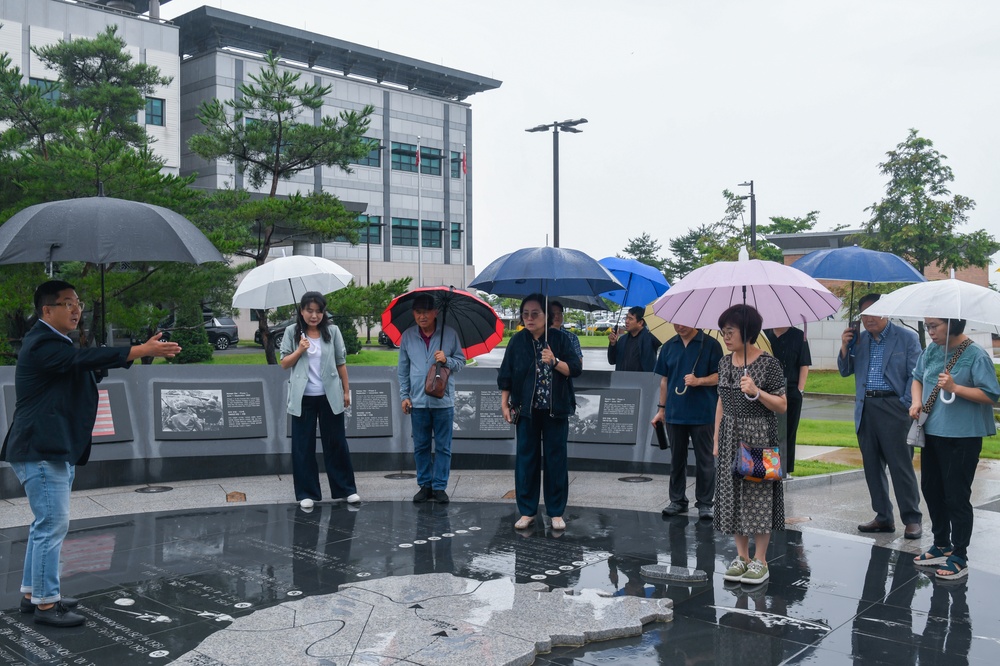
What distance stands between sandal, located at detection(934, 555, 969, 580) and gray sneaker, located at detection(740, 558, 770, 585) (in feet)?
4.03

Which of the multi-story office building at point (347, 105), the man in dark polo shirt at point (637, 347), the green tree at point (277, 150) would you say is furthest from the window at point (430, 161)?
the man in dark polo shirt at point (637, 347)

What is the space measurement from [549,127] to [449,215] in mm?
44395

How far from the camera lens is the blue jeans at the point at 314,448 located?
830cm

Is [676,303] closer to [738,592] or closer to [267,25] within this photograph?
[738,592]

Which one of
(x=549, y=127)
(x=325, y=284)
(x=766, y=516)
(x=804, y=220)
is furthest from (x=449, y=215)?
(x=766, y=516)

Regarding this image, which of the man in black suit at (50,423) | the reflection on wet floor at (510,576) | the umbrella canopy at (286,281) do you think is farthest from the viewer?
the umbrella canopy at (286,281)

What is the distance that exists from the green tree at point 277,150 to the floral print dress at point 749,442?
595 inches

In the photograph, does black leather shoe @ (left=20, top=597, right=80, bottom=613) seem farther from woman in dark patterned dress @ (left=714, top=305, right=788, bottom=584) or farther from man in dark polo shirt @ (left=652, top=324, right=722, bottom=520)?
man in dark polo shirt @ (left=652, top=324, right=722, bottom=520)

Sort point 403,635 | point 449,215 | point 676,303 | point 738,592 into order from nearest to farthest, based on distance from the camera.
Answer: point 403,635, point 738,592, point 676,303, point 449,215

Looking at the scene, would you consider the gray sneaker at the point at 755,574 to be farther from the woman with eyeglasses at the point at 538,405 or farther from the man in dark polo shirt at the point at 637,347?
the man in dark polo shirt at the point at 637,347

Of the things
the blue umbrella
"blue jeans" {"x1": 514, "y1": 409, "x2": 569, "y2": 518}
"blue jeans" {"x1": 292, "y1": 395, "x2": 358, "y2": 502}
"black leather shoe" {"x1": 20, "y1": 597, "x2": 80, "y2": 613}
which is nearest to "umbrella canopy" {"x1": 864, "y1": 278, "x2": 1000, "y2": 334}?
the blue umbrella

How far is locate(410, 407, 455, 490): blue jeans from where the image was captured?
8516 mm

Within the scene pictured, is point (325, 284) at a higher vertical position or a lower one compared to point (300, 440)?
higher

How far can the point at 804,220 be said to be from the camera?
213 ft
